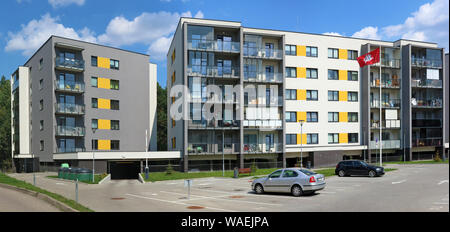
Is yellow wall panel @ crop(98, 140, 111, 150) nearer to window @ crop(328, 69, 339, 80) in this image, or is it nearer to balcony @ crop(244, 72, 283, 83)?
balcony @ crop(244, 72, 283, 83)

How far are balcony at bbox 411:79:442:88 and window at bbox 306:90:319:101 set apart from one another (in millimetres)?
14168

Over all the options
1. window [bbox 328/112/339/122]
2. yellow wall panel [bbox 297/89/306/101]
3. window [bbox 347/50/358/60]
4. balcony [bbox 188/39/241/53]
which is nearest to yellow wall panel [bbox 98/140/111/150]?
balcony [bbox 188/39/241/53]

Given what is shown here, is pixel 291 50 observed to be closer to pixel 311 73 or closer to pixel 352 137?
pixel 311 73

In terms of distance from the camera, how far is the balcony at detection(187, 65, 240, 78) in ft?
138

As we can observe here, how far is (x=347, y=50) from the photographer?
164 feet

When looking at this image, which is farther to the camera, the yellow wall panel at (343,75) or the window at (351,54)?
the window at (351,54)

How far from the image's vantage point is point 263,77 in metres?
44.9

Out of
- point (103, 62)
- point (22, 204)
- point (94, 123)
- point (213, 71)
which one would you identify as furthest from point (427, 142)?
point (22, 204)

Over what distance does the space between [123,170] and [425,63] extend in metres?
43.4

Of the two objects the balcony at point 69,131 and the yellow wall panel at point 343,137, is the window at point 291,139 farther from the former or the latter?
the balcony at point 69,131

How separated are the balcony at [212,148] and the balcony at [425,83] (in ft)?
89.0

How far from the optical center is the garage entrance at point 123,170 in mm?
43688

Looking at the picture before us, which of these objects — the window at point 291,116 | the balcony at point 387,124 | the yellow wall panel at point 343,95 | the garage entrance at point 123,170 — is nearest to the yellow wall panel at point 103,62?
the garage entrance at point 123,170
